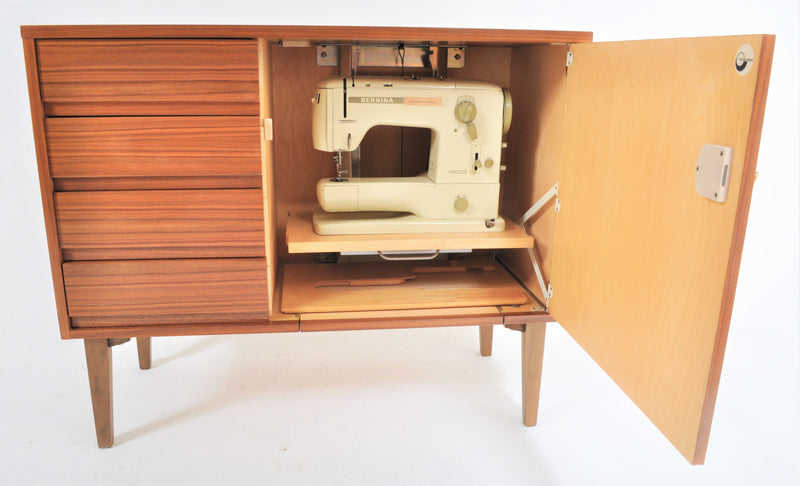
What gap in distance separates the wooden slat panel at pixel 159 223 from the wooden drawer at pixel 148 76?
204 millimetres

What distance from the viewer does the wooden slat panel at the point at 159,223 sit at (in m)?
1.56

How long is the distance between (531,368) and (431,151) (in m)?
0.72

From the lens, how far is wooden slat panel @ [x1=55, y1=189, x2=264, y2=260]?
1.56m

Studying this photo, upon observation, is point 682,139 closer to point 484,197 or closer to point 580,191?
point 580,191

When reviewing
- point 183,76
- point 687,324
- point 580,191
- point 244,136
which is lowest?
point 687,324

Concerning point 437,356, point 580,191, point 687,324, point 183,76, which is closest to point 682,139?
point 687,324

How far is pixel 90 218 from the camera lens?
1.56m

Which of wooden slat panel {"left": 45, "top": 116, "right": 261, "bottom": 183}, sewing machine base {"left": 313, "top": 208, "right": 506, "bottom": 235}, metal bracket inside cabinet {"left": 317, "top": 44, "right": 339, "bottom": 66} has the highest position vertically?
metal bracket inside cabinet {"left": 317, "top": 44, "right": 339, "bottom": 66}

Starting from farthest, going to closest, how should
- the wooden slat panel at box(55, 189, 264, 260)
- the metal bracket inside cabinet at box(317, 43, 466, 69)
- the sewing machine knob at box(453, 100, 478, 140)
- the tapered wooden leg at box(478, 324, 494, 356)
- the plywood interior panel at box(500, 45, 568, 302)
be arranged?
the tapered wooden leg at box(478, 324, 494, 356)
the metal bracket inside cabinet at box(317, 43, 466, 69)
the sewing machine knob at box(453, 100, 478, 140)
the plywood interior panel at box(500, 45, 568, 302)
the wooden slat panel at box(55, 189, 264, 260)

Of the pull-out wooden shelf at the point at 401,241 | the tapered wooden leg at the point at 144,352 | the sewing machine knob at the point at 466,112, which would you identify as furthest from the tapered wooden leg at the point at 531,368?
the tapered wooden leg at the point at 144,352

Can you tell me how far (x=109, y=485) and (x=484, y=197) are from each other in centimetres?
130

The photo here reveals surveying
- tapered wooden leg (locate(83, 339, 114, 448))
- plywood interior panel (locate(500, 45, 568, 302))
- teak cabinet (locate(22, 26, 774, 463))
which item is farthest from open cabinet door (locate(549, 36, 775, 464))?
tapered wooden leg (locate(83, 339, 114, 448))

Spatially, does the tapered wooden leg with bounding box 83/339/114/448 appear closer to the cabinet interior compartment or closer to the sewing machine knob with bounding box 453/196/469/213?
the cabinet interior compartment

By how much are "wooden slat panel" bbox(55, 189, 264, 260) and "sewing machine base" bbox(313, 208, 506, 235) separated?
0.27 meters
